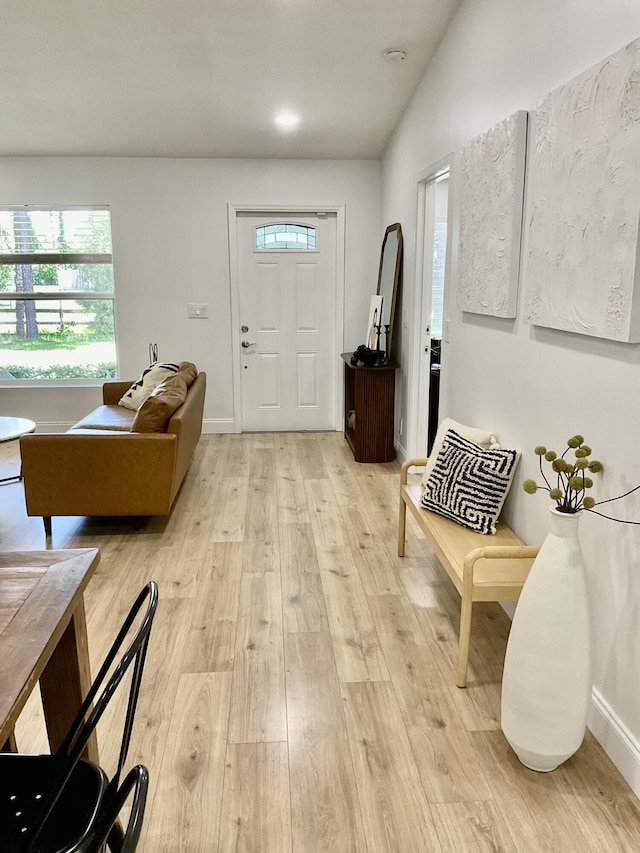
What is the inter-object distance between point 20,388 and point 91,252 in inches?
54.8

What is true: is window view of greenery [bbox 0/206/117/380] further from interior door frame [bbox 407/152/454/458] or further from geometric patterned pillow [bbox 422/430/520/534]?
geometric patterned pillow [bbox 422/430/520/534]

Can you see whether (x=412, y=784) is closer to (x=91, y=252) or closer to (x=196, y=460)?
(x=196, y=460)

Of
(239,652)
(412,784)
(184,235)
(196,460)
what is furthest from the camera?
(184,235)

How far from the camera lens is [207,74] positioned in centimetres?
389

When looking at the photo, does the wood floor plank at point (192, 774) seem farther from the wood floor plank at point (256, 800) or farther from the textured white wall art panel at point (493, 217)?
the textured white wall art panel at point (493, 217)

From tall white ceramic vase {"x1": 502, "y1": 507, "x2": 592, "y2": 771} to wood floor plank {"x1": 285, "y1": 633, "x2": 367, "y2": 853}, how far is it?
0.52 meters

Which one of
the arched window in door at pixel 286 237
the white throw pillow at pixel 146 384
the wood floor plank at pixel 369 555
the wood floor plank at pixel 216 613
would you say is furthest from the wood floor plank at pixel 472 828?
the arched window in door at pixel 286 237

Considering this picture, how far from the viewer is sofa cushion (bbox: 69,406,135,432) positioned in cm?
421

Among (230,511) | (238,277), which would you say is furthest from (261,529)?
(238,277)

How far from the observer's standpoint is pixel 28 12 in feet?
10.2

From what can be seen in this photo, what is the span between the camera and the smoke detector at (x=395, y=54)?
3582 mm

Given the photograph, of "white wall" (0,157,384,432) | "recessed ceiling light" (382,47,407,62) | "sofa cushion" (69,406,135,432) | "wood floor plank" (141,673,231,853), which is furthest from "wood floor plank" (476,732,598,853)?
"white wall" (0,157,384,432)

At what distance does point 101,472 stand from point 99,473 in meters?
0.01

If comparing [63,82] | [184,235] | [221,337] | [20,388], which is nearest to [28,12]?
[63,82]
